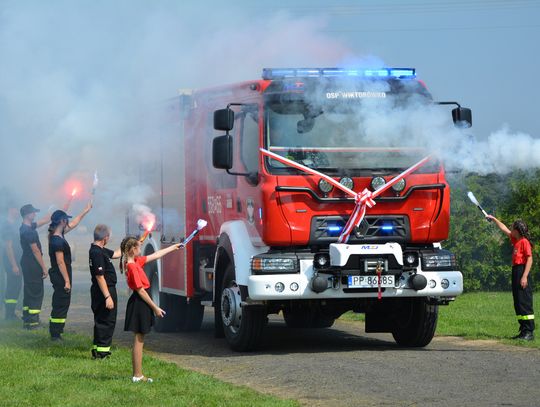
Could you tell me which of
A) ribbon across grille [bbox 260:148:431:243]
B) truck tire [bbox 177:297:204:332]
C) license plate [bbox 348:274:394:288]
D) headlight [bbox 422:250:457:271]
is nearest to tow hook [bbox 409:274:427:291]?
headlight [bbox 422:250:457:271]

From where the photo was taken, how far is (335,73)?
13.3 meters

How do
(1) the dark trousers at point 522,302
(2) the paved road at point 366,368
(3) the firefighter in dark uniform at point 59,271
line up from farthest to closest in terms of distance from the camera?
(3) the firefighter in dark uniform at point 59,271 → (1) the dark trousers at point 522,302 → (2) the paved road at point 366,368

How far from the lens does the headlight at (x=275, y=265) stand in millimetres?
12703

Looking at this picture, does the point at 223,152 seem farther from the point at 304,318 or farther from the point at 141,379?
the point at 141,379

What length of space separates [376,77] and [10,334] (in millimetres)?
6467

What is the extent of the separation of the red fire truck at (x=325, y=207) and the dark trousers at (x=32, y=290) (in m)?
4.04

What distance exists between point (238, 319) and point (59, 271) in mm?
2713

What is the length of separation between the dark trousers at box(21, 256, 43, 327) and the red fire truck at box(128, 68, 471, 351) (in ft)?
13.2

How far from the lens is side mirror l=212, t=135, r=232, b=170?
12969mm

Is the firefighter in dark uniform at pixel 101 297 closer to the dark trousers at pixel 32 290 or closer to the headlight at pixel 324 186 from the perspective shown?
the headlight at pixel 324 186

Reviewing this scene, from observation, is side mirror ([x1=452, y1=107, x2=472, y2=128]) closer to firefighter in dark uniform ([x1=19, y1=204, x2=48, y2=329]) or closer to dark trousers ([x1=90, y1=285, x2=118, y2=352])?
dark trousers ([x1=90, y1=285, x2=118, y2=352])

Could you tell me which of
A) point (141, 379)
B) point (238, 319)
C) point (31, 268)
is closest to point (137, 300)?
point (141, 379)

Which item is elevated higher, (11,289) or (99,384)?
(11,289)

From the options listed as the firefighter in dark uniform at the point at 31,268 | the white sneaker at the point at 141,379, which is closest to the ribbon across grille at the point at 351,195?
the white sneaker at the point at 141,379
